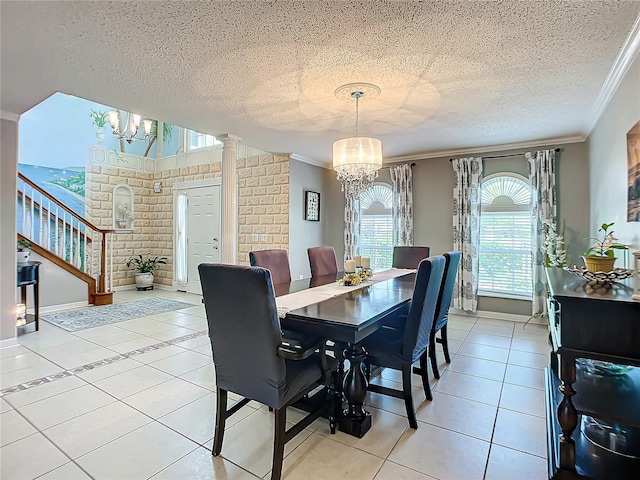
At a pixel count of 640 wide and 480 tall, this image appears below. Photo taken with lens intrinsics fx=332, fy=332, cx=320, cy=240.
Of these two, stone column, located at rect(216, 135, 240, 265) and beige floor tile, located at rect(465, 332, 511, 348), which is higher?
stone column, located at rect(216, 135, 240, 265)

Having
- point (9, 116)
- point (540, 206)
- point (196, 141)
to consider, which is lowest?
point (540, 206)

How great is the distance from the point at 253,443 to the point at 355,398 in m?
0.65

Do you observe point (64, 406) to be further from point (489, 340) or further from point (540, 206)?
point (540, 206)

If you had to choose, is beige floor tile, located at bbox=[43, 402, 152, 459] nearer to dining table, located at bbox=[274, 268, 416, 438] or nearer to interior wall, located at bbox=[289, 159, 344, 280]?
dining table, located at bbox=[274, 268, 416, 438]

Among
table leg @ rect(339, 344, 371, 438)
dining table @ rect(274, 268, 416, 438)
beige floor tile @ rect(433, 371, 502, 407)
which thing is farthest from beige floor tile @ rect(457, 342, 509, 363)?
table leg @ rect(339, 344, 371, 438)

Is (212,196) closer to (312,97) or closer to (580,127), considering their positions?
(312,97)

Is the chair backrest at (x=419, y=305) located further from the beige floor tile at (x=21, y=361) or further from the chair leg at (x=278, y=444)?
the beige floor tile at (x=21, y=361)

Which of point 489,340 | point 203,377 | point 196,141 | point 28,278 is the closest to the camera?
point 203,377

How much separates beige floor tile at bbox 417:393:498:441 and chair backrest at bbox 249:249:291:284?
1.71m

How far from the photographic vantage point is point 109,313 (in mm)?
4938

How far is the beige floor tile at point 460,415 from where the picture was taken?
2.09m

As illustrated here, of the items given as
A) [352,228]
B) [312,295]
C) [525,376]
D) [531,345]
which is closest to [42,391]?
[312,295]

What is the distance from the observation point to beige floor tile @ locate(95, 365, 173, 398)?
2564 millimetres

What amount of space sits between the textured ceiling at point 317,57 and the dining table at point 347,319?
1672mm
